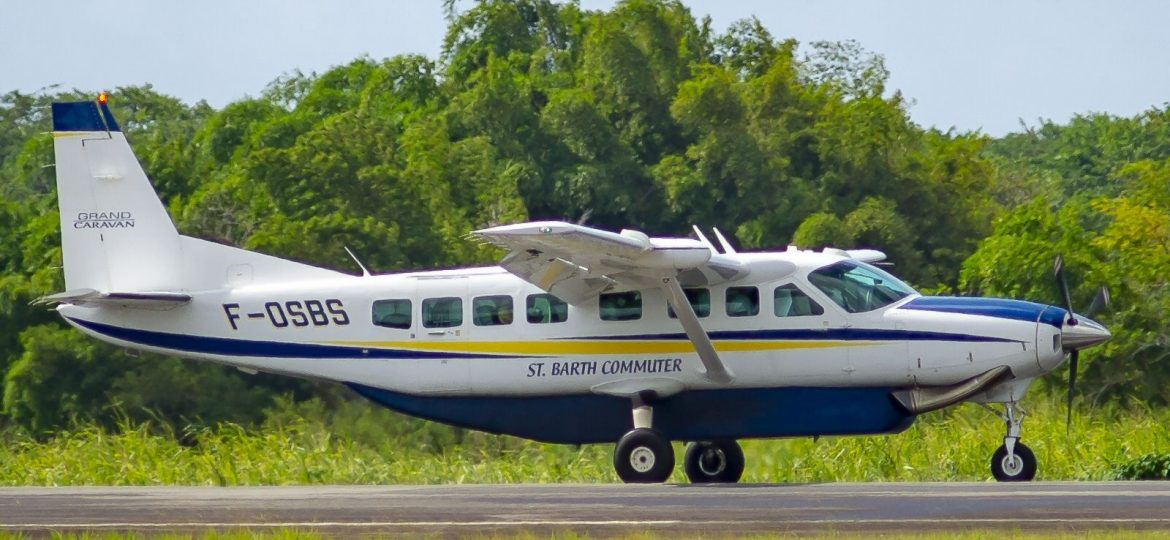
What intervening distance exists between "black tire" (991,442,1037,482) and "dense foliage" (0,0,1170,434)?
360 inches

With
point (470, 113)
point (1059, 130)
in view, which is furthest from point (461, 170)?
point (1059, 130)

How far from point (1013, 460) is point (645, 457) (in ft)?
11.1

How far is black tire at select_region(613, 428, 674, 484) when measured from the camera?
1688cm

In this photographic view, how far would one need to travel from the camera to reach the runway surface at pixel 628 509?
11180 mm

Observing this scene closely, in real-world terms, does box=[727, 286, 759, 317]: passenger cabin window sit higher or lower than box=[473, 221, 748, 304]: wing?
lower

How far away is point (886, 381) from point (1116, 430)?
17.5 ft

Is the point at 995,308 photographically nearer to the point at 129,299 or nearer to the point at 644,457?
the point at 644,457

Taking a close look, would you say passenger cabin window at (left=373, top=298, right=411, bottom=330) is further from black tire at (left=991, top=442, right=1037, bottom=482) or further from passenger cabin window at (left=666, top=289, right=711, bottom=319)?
black tire at (left=991, top=442, right=1037, bottom=482)

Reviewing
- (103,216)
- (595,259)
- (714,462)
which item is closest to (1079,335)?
(714,462)

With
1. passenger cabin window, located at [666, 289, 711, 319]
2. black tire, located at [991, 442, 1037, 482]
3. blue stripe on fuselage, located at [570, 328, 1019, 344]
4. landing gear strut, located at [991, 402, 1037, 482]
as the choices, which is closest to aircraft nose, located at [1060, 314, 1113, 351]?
blue stripe on fuselage, located at [570, 328, 1019, 344]

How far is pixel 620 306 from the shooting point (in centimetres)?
1739

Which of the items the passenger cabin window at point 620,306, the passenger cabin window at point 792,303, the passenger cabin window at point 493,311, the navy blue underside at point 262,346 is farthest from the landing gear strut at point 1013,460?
the passenger cabin window at point 493,311

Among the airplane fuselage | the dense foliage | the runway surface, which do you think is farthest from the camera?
the dense foliage

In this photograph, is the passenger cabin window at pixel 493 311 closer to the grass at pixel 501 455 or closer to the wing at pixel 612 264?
the wing at pixel 612 264
